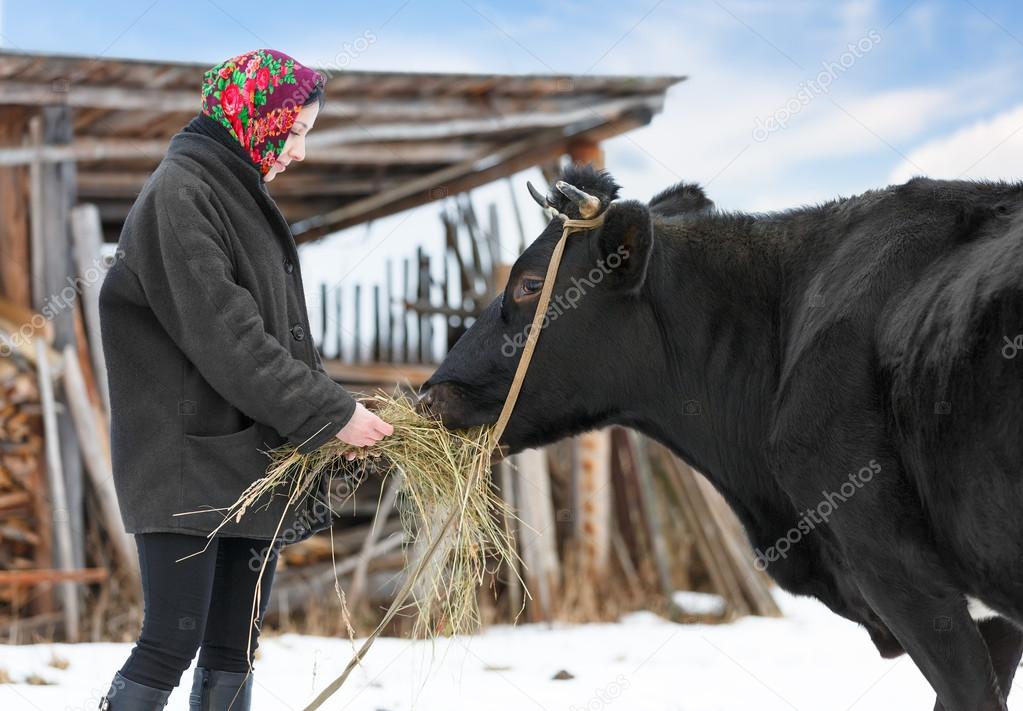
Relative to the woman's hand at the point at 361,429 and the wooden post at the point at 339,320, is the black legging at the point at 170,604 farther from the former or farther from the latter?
the wooden post at the point at 339,320

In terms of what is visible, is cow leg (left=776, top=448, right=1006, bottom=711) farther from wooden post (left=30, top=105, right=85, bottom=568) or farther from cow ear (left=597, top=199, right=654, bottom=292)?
wooden post (left=30, top=105, right=85, bottom=568)

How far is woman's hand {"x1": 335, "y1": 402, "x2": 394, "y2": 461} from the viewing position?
2725 millimetres

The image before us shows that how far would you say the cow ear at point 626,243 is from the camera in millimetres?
3264

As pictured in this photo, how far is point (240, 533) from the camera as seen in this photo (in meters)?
2.71

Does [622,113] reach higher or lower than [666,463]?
higher

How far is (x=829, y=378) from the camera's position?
2896 millimetres

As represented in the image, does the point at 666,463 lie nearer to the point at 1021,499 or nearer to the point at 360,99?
the point at 360,99

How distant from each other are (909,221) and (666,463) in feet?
19.8

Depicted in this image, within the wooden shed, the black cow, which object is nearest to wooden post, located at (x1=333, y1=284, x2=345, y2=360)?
the wooden shed

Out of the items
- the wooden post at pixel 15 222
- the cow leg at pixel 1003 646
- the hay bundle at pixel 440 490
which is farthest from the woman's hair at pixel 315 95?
the wooden post at pixel 15 222

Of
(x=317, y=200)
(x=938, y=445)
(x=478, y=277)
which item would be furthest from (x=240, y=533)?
(x=317, y=200)

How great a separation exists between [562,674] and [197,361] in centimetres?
341

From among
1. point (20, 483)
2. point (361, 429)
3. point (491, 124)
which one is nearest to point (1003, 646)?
point (361, 429)

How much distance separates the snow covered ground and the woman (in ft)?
4.85
